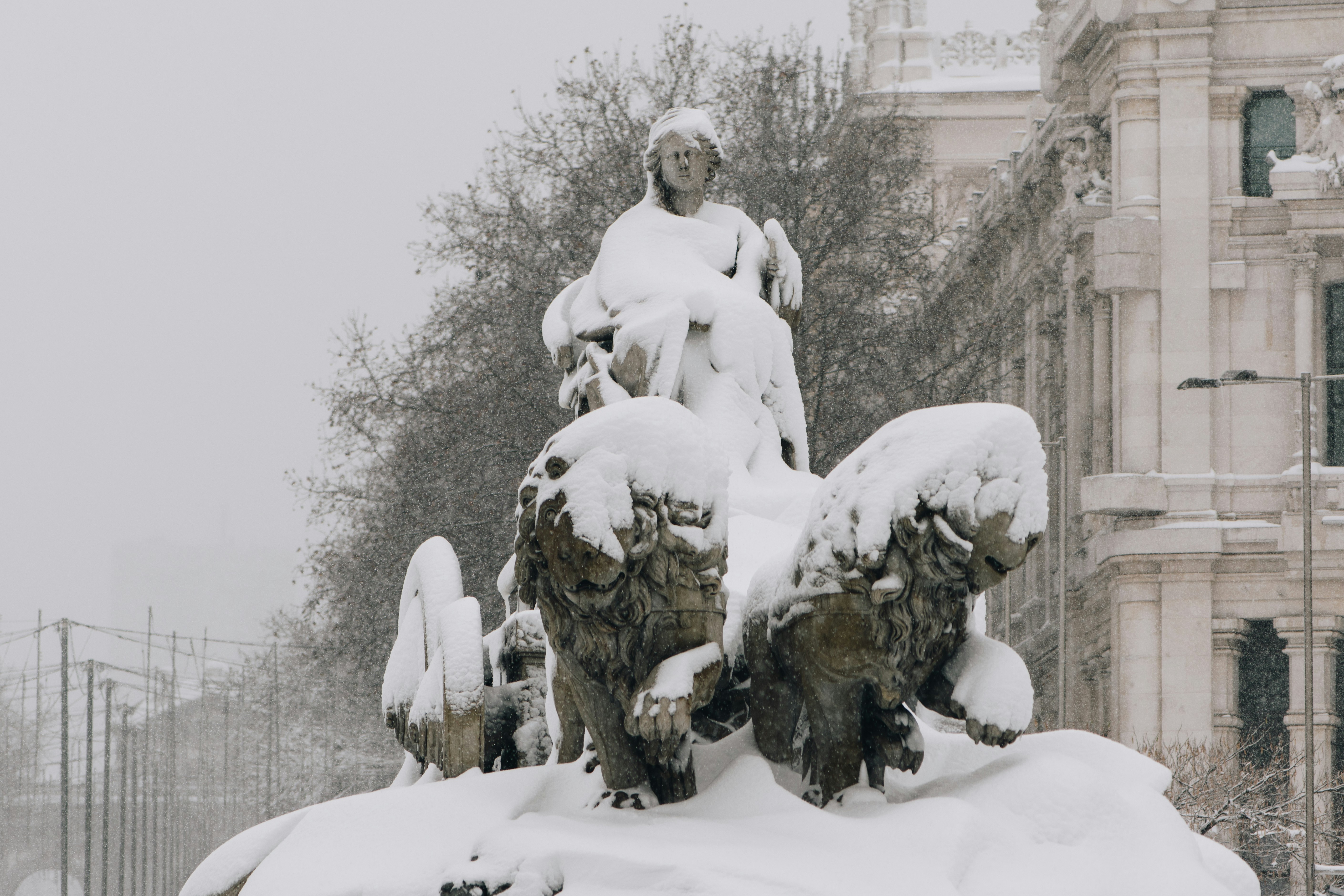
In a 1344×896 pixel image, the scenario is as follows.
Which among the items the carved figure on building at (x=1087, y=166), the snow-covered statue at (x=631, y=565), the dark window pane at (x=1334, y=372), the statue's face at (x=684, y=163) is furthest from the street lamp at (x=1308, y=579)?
the snow-covered statue at (x=631, y=565)

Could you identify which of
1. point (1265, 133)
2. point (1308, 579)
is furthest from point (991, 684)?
point (1265, 133)

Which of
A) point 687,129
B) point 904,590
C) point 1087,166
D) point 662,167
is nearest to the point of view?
point 904,590

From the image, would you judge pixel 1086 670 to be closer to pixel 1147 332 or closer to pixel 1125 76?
pixel 1147 332

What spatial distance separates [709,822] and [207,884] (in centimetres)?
147

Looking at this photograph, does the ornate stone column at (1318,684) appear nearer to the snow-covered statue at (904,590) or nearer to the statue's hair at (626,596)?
the snow-covered statue at (904,590)

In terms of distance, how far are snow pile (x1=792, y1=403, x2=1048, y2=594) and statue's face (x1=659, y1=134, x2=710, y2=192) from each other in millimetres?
2963

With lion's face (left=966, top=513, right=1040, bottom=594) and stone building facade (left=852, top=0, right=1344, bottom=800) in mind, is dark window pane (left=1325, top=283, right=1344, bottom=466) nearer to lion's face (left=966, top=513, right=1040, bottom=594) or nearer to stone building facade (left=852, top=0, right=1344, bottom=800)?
stone building facade (left=852, top=0, right=1344, bottom=800)

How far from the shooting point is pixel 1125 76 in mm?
34500

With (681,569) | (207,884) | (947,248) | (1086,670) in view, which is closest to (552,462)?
(681,569)

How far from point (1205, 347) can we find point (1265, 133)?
3.26 m

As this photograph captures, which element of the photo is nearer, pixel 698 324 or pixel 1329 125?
pixel 698 324

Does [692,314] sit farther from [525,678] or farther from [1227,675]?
[1227,675]

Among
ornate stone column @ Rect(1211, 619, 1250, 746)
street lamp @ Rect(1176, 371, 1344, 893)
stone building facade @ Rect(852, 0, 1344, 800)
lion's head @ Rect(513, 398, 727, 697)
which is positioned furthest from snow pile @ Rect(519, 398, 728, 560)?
ornate stone column @ Rect(1211, 619, 1250, 746)

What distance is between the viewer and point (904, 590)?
6.04 meters
